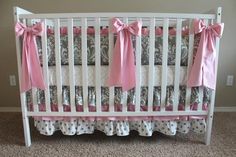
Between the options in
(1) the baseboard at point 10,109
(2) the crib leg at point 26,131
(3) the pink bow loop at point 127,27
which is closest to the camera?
(3) the pink bow loop at point 127,27

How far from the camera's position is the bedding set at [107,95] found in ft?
4.46

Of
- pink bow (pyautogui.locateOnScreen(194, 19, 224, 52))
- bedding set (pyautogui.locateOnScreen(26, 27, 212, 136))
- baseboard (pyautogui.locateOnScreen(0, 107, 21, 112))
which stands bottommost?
baseboard (pyautogui.locateOnScreen(0, 107, 21, 112))

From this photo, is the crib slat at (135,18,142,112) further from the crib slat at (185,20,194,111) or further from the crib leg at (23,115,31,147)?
the crib leg at (23,115,31,147)

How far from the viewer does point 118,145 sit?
145 cm

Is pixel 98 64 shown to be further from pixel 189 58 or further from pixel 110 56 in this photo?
pixel 189 58

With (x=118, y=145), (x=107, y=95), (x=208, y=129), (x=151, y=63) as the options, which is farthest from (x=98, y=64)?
(x=208, y=129)

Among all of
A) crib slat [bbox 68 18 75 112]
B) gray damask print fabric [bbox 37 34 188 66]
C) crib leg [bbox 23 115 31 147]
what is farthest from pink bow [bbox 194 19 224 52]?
crib leg [bbox 23 115 31 147]

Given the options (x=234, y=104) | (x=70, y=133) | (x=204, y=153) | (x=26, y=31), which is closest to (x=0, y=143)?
(x=70, y=133)

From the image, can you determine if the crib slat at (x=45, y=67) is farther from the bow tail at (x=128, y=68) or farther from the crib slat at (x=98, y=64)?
the bow tail at (x=128, y=68)

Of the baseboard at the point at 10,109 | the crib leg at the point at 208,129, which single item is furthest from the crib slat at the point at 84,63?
the baseboard at the point at 10,109

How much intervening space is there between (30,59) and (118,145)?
785mm

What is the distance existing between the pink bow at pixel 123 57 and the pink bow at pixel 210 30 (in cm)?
34

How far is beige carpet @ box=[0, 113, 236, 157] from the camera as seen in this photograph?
1350mm

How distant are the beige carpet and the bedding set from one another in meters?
0.09
